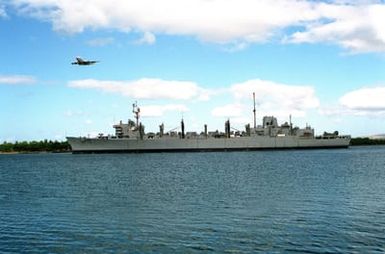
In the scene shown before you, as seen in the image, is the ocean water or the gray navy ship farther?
the gray navy ship

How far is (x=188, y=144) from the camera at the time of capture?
172 meters

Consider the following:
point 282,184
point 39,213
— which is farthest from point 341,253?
point 282,184

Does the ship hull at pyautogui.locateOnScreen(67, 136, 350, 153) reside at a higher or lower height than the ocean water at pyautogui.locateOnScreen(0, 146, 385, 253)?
higher

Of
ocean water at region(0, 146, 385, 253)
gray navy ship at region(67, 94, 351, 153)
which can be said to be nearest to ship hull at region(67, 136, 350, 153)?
gray navy ship at region(67, 94, 351, 153)

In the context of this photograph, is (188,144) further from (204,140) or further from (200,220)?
(200,220)

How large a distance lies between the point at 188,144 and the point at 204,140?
20.1 feet

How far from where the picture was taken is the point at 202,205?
34.3 m

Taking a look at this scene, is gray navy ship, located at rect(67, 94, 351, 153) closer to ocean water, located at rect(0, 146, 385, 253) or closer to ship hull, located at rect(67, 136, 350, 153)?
ship hull, located at rect(67, 136, 350, 153)

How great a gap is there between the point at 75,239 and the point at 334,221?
13250 millimetres

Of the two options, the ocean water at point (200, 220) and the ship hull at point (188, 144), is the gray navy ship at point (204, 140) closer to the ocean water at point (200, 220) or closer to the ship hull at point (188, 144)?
the ship hull at point (188, 144)

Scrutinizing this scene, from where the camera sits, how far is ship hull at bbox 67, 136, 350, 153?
549 ft

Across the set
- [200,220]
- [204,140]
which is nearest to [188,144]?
[204,140]

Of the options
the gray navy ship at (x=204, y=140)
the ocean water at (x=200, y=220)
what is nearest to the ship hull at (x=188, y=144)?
the gray navy ship at (x=204, y=140)

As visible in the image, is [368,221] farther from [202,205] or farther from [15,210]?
[15,210]
